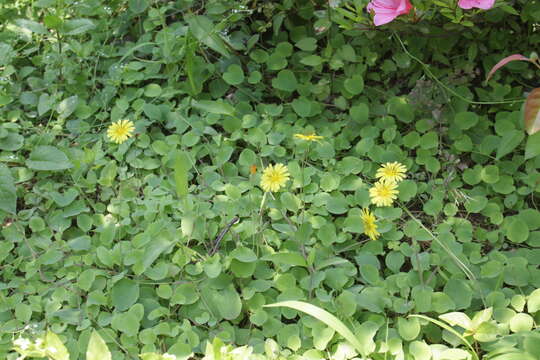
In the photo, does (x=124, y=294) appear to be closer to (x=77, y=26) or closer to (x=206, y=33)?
(x=206, y=33)

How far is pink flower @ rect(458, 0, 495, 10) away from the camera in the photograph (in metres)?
1.62

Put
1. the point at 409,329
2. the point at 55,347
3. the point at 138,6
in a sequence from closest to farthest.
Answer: the point at 55,347 < the point at 409,329 < the point at 138,6

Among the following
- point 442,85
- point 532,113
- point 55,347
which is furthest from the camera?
point 442,85

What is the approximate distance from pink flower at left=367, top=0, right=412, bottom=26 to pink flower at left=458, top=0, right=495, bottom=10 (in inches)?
6.5

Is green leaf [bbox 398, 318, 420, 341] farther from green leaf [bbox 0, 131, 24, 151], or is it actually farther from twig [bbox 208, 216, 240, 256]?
green leaf [bbox 0, 131, 24, 151]

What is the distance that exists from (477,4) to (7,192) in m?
1.46

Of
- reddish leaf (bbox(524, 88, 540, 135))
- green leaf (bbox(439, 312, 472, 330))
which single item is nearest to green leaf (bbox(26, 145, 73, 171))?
green leaf (bbox(439, 312, 472, 330))


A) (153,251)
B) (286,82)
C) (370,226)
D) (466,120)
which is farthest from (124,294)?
(466,120)

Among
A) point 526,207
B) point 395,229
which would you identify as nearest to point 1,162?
point 395,229

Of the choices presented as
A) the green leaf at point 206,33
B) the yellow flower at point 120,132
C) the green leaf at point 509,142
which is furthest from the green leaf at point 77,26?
the green leaf at point 509,142

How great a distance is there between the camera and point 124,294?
64.7 inches

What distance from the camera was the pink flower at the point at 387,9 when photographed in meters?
1.76

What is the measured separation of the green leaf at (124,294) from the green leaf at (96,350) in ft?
0.76

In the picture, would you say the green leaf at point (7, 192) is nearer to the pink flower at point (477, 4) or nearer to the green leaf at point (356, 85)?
A: the green leaf at point (356, 85)
